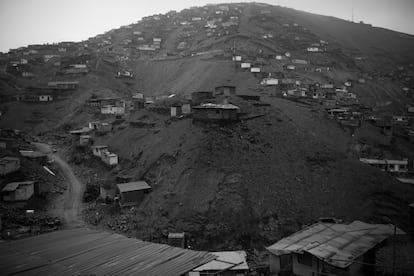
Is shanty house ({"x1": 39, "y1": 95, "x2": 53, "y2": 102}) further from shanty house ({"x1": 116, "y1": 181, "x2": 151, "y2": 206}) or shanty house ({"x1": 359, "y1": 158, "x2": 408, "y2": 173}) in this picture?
shanty house ({"x1": 359, "y1": 158, "x2": 408, "y2": 173})

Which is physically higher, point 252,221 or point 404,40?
point 404,40

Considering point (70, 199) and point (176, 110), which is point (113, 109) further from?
point (70, 199)

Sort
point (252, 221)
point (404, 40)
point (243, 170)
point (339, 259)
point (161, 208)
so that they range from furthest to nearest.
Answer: point (404, 40) < point (243, 170) < point (161, 208) < point (252, 221) < point (339, 259)

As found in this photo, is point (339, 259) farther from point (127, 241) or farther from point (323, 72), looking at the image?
point (323, 72)

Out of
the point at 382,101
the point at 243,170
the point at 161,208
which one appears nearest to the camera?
the point at 161,208

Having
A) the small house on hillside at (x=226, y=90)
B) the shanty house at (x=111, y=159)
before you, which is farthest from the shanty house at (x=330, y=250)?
the small house on hillside at (x=226, y=90)

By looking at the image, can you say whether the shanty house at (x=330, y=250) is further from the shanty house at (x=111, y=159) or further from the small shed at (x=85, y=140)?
the small shed at (x=85, y=140)

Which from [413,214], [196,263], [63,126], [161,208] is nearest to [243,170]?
[161,208]

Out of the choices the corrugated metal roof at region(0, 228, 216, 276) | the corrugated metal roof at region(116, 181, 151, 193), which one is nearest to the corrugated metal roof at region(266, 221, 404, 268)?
the corrugated metal roof at region(0, 228, 216, 276)
